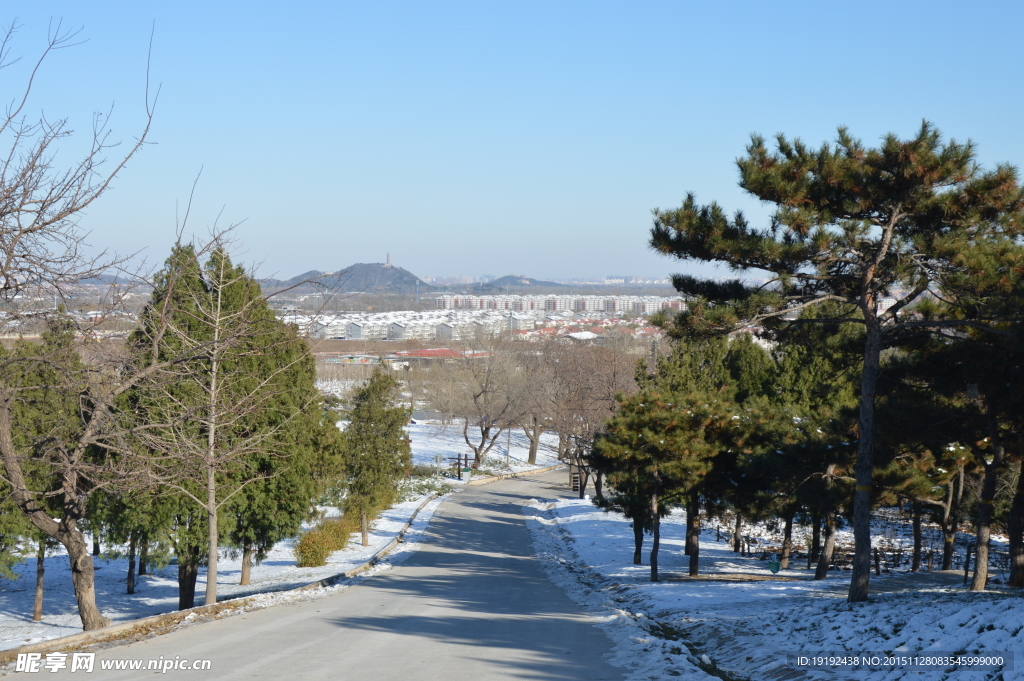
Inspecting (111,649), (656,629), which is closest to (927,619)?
(656,629)

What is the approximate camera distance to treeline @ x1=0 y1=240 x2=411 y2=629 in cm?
916

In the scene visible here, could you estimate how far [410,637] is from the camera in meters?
10.3

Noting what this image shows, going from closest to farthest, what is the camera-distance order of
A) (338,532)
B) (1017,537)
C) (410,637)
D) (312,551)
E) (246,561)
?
(410,637), (1017,537), (246,561), (312,551), (338,532)

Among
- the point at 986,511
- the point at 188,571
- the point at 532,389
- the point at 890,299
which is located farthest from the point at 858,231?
the point at 532,389

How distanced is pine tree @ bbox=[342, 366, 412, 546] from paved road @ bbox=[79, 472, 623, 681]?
28.5ft

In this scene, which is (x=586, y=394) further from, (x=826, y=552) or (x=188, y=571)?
(x=188, y=571)

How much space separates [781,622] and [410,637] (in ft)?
16.5

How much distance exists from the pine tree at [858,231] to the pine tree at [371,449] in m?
18.0

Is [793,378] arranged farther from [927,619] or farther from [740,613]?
[927,619]

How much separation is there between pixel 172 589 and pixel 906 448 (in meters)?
21.0

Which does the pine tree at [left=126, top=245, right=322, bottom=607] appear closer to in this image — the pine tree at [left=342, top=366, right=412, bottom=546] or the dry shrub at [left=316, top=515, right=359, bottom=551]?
the dry shrub at [left=316, top=515, right=359, bottom=551]

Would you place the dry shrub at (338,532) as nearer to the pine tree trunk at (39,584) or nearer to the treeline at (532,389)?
the pine tree trunk at (39,584)

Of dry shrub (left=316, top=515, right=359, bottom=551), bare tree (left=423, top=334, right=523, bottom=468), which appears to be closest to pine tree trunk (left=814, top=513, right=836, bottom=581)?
dry shrub (left=316, top=515, right=359, bottom=551)

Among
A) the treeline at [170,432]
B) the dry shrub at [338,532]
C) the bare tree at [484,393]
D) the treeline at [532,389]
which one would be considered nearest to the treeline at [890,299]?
the treeline at [170,432]
